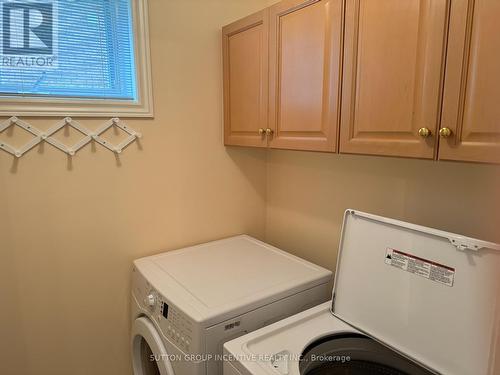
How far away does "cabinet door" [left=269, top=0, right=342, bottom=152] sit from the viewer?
1.18m

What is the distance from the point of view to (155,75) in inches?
62.6

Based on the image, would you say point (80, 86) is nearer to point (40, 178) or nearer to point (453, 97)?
point (40, 178)

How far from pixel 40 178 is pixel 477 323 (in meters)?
1.64

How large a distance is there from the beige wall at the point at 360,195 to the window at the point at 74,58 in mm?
875

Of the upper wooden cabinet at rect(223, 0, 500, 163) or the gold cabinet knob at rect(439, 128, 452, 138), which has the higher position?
the upper wooden cabinet at rect(223, 0, 500, 163)

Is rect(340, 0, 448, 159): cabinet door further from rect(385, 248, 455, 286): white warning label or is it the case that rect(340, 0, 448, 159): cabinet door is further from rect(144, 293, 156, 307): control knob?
rect(144, 293, 156, 307): control knob

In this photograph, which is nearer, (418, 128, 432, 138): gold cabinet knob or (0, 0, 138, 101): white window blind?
(418, 128, 432, 138): gold cabinet knob

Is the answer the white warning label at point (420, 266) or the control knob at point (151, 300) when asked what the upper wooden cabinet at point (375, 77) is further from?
the control knob at point (151, 300)

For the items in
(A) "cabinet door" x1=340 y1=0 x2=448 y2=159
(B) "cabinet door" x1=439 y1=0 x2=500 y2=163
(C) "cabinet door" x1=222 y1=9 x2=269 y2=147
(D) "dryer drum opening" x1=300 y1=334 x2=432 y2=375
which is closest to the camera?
(B) "cabinet door" x1=439 y1=0 x2=500 y2=163

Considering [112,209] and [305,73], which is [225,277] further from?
[305,73]

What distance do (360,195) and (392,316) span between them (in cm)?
57

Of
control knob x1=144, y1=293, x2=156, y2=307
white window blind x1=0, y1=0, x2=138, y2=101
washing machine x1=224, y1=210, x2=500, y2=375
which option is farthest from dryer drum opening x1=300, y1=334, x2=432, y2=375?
white window blind x1=0, y1=0, x2=138, y2=101

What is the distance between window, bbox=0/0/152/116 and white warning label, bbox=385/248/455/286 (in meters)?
1.23

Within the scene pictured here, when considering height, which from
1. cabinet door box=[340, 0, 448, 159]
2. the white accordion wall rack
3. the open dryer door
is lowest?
the open dryer door
